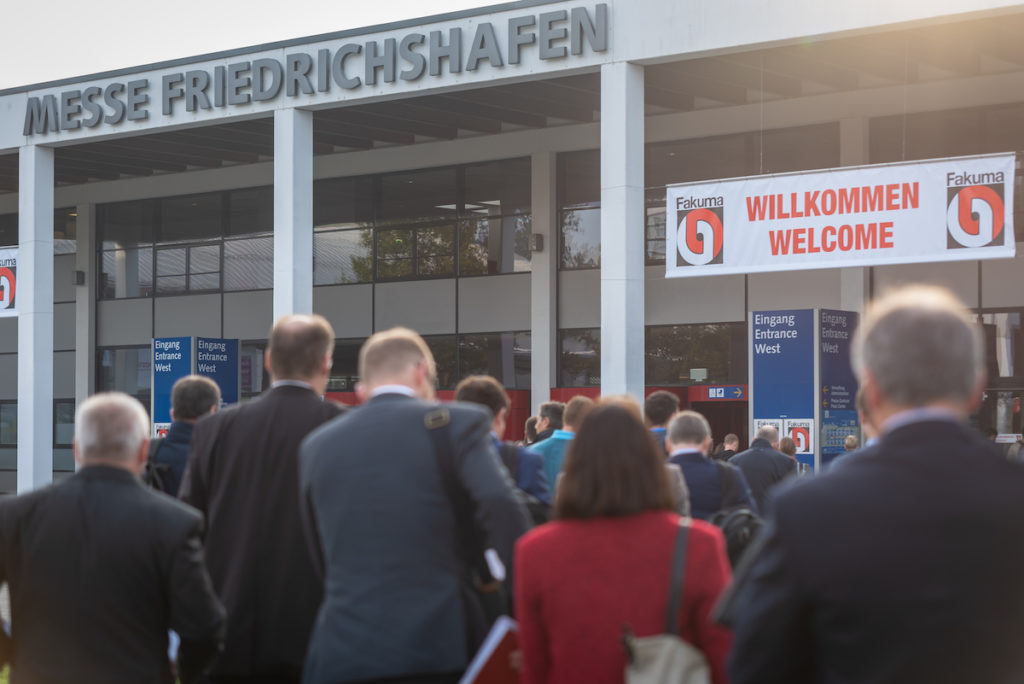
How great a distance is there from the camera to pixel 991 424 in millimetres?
19125

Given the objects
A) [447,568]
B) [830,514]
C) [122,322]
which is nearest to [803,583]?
[830,514]

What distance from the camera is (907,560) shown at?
7.78 ft

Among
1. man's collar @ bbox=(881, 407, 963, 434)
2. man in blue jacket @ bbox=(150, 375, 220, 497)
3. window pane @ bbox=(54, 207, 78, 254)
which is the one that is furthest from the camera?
window pane @ bbox=(54, 207, 78, 254)

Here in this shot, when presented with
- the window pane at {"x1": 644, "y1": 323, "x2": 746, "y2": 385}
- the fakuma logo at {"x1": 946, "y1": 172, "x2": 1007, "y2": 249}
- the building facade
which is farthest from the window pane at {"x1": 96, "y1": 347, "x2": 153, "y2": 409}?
the fakuma logo at {"x1": 946, "y1": 172, "x2": 1007, "y2": 249}

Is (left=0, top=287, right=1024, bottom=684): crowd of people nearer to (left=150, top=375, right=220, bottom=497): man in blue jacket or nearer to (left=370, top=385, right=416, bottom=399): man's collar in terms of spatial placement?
(left=370, top=385, right=416, bottom=399): man's collar

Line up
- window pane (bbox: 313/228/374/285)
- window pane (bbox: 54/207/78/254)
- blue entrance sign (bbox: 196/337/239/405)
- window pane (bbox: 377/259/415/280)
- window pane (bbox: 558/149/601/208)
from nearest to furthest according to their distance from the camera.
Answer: blue entrance sign (bbox: 196/337/239/405)
window pane (bbox: 558/149/601/208)
window pane (bbox: 377/259/415/280)
window pane (bbox: 313/228/374/285)
window pane (bbox: 54/207/78/254)

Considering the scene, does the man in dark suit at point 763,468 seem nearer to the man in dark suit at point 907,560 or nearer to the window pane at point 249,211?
the man in dark suit at point 907,560

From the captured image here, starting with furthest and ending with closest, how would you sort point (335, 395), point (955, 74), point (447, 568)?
point (335, 395) < point (955, 74) < point (447, 568)

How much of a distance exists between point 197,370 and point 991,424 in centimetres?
1316

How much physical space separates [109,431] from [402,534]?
1.03 metres

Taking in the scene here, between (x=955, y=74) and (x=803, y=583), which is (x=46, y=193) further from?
(x=803, y=583)

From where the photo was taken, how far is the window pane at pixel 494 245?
23641 mm

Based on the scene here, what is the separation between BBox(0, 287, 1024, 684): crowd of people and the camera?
94.0 inches

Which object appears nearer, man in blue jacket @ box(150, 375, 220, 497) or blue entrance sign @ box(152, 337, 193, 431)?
man in blue jacket @ box(150, 375, 220, 497)
